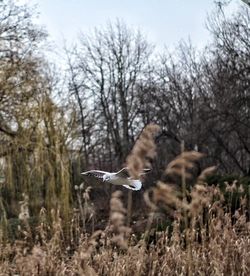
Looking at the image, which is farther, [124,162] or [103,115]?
[103,115]

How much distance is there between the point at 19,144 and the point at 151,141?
6870 millimetres

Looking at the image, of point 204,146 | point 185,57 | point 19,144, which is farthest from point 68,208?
point 185,57

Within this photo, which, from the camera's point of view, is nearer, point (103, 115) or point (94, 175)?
point (94, 175)

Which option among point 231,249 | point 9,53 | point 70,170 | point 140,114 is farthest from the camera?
point 140,114

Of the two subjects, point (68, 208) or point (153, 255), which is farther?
point (68, 208)

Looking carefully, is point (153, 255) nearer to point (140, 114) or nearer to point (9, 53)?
point (9, 53)

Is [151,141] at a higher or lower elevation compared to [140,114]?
lower

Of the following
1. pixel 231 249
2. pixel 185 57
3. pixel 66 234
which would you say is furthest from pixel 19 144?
pixel 185 57

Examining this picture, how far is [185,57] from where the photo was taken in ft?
80.8

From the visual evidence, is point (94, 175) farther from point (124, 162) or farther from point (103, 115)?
point (103, 115)

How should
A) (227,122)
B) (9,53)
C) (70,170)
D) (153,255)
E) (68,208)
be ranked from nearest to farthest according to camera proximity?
(153,255), (68,208), (70,170), (9,53), (227,122)

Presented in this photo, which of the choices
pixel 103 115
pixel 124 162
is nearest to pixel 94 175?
pixel 124 162

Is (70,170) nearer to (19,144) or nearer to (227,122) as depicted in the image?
(19,144)

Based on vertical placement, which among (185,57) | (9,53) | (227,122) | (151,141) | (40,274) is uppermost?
(185,57)
